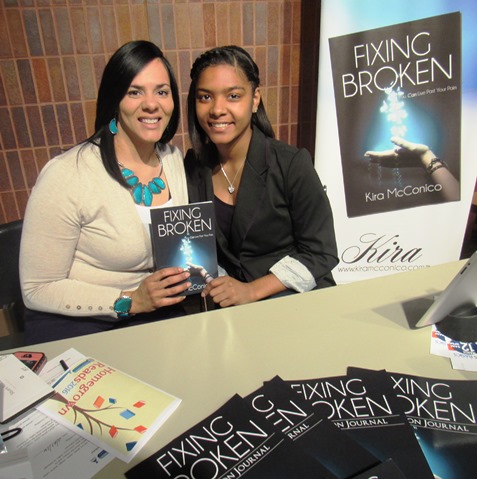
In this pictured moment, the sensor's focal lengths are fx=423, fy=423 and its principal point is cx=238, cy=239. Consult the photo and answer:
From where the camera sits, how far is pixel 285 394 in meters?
0.89

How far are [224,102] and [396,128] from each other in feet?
3.79

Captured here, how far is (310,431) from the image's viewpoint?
80cm

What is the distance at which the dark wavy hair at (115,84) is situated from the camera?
1.32m

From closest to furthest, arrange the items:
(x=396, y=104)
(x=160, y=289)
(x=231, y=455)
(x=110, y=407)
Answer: (x=231, y=455) < (x=110, y=407) < (x=160, y=289) < (x=396, y=104)

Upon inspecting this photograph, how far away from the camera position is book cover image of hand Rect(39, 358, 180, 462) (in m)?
0.80

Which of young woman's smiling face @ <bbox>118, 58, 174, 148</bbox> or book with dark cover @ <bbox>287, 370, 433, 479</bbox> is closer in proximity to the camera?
book with dark cover @ <bbox>287, 370, 433, 479</bbox>

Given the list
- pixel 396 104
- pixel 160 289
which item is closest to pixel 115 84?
pixel 160 289

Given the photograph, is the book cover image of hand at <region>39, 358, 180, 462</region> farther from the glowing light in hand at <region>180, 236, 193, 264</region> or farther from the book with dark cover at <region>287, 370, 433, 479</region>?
the glowing light in hand at <region>180, 236, 193, 264</region>

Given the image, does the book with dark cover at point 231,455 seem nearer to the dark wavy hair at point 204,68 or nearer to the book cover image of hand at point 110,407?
the book cover image of hand at point 110,407

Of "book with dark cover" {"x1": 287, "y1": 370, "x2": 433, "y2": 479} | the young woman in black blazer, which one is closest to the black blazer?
the young woman in black blazer

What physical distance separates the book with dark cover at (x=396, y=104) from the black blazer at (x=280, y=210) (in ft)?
2.63

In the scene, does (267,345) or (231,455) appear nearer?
(231,455)

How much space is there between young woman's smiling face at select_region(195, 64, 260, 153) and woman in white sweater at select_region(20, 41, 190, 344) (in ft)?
0.40

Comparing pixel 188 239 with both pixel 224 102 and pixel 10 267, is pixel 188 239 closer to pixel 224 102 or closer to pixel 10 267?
pixel 224 102
